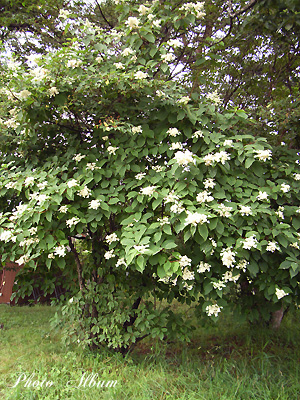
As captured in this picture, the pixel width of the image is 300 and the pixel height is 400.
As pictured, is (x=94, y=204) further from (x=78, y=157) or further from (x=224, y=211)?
(x=224, y=211)

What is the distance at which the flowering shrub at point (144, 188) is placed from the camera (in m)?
2.18

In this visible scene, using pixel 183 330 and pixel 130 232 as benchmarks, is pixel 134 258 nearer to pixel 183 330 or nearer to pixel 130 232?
pixel 130 232

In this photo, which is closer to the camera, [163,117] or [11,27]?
[163,117]

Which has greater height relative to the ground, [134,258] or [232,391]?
[134,258]

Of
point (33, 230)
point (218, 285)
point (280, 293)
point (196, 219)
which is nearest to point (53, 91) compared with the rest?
point (33, 230)

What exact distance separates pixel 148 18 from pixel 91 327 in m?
2.85

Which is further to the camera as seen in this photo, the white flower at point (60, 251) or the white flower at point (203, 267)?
the white flower at point (60, 251)

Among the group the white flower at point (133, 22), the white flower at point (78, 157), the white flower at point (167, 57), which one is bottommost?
the white flower at point (78, 157)

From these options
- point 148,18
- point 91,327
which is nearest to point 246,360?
point 91,327

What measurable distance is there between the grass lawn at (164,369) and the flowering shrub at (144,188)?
0.28 meters

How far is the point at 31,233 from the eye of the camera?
237cm

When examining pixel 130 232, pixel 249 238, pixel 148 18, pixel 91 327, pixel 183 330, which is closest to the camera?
pixel 249 238

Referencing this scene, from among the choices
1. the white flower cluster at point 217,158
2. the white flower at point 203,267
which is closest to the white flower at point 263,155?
the white flower cluster at point 217,158

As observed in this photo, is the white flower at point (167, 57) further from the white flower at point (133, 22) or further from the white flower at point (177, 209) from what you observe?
the white flower at point (177, 209)
